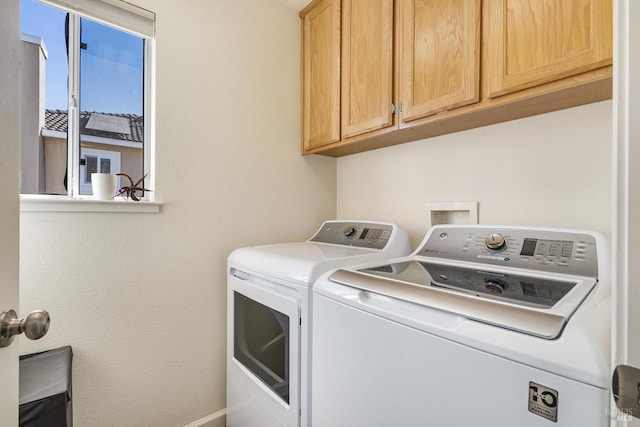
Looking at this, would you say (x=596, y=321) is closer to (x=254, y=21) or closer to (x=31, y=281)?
(x=31, y=281)

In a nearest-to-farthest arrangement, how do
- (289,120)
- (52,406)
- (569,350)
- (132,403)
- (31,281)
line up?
(569,350) < (52,406) < (31,281) < (132,403) < (289,120)

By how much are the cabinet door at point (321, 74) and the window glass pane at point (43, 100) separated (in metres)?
1.21

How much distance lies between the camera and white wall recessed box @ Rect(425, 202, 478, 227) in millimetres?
1364

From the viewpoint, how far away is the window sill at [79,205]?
3.64 ft

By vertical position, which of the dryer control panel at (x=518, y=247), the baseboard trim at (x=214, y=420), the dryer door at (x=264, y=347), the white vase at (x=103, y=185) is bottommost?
the baseboard trim at (x=214, y=420)

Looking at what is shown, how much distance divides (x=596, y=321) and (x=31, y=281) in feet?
5.74

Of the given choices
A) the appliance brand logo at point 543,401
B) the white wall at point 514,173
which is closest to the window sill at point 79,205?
the white wall at point 514,173

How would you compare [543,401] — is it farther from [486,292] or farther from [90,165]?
[90,165]

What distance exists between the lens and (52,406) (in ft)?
2.93

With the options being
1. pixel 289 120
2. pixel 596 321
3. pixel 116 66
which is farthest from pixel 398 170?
pixel 116 66

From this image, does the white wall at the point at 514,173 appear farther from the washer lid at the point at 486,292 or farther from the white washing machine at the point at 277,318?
the washer lid at the point at 486,292

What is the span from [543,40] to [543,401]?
3.33ft

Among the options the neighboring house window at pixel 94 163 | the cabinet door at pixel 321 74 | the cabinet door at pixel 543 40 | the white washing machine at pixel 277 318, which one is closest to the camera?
the cabinet door at pixel 543 40

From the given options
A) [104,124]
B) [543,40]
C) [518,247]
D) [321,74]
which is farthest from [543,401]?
[104,124]
